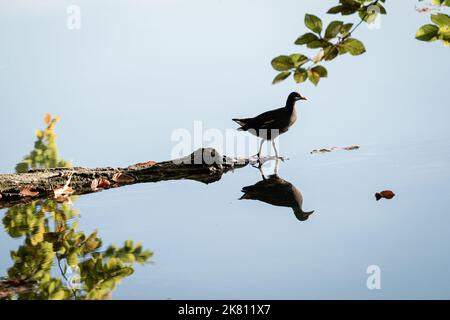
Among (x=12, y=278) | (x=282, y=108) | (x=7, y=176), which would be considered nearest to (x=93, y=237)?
(x=12, y=278)

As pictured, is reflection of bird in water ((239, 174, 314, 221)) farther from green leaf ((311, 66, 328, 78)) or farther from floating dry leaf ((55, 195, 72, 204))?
green leaf ((311, 66, 328, 78))

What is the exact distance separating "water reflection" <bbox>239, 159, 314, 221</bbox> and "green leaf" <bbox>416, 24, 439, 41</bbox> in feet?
5.88

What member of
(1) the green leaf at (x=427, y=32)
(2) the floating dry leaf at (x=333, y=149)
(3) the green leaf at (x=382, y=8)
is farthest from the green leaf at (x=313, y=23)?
(2) the floating dry leaf at (x=333, y=149)

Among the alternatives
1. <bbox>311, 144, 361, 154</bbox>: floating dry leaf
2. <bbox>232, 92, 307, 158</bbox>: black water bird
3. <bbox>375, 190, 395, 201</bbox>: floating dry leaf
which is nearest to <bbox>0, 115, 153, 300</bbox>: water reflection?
<bbox>375, 190, 395, 201</bbox>: floating dry leaf

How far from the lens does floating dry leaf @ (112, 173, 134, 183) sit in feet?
17.7

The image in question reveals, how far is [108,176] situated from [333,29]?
4075mm

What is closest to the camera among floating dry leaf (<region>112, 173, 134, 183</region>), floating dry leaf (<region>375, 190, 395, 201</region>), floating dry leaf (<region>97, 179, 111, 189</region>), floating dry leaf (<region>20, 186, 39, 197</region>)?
floating dry leaf (<region>375, 190, 395, 201</region>)

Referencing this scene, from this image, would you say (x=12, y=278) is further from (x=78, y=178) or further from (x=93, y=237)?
(x=78, y=178)

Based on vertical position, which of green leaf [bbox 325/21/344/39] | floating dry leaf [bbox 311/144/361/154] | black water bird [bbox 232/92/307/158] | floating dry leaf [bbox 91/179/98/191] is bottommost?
floating dry leaf [bbox 91/179/98/191]

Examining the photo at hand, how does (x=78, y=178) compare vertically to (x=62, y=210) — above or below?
above

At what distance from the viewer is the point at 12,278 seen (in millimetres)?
2619

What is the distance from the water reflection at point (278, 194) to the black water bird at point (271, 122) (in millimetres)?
1064

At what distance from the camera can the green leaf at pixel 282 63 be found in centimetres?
177
